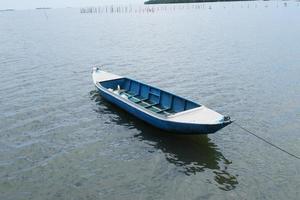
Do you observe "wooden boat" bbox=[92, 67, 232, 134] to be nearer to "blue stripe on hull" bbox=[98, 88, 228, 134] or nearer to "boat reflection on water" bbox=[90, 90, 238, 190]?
"blue stripe on hull" bbox=[98, 88, 228, 134]

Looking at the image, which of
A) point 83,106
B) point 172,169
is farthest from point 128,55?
point 172,169

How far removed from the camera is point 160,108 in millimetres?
18594

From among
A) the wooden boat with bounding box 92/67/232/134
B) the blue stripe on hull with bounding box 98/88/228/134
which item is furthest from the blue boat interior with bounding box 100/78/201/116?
the blue stripe on hull with bounding box 98/88/228/134

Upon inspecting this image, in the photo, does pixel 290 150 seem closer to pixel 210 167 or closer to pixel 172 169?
pixel 210 167

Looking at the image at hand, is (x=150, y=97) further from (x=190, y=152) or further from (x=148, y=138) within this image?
(x=190, y=152)

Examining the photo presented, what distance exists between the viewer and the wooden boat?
47.1 ft

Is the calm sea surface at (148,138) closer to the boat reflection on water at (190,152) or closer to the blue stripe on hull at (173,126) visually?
the boat reflection on water at (190,152)

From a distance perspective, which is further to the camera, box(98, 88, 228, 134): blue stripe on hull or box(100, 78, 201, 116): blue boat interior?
box(100, 78, 201, 116): blue boat interior

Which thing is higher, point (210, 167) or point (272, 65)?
point (272, 65)

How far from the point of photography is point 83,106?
70.4 feet

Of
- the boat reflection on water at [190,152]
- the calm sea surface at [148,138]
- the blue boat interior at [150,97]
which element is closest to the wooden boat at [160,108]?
the blue boat interior at [150,97]

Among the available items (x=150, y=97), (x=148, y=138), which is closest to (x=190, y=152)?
(x=148, y=138)

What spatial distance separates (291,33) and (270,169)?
4178 centimetres

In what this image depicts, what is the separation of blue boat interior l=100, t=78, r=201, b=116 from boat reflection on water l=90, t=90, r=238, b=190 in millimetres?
1332
